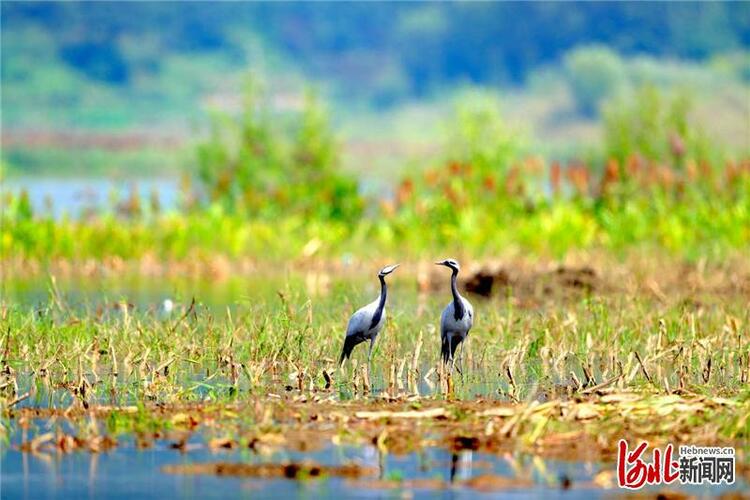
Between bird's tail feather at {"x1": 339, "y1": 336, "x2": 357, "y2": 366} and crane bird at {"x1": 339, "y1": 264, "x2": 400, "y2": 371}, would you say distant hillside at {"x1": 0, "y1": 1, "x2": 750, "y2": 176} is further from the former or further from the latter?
crane bird at {"x1": 339, "y1": 264, "x2": 400, "y2": 371}

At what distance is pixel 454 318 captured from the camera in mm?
12609

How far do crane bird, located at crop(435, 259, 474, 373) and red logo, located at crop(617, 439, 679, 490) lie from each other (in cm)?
271

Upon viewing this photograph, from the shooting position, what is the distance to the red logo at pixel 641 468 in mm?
9352

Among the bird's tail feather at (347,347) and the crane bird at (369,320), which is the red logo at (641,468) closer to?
the crane bird at (369,320)

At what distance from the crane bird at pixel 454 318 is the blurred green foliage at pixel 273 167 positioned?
14094 millimetres

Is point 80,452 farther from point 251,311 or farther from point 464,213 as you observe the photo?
point 464,213

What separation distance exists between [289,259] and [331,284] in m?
3.22

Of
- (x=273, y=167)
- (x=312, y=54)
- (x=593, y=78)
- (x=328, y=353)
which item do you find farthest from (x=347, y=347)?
(x=312, y=54)

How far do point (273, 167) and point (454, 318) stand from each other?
15.8 m

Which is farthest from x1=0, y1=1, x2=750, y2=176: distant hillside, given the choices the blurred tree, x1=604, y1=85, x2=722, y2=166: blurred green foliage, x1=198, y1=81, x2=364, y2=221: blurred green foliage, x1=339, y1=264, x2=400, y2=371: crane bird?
x1=339, y1=264, x2=400, y2=371: crane bird

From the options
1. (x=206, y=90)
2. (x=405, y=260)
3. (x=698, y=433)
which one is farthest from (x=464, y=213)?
(x=206, y=90)

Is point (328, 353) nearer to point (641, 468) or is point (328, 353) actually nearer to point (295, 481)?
point (295, 481)

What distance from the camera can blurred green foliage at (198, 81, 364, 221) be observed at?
89.9ft

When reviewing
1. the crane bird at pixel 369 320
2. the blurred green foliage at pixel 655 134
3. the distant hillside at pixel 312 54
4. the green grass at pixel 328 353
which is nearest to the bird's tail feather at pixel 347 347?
the crane bird at pixel 369 320
